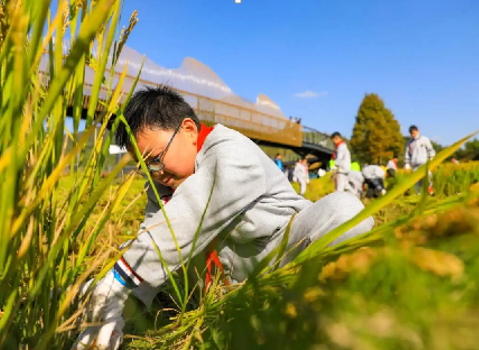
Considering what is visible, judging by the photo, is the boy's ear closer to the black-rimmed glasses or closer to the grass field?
the black-rimmed glasses

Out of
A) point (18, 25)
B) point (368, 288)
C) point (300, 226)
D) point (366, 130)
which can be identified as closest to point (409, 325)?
point (368, 288)

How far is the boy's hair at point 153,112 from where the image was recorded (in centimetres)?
144

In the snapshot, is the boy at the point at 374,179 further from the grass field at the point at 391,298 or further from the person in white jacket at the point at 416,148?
the grass field at the point at 391,298

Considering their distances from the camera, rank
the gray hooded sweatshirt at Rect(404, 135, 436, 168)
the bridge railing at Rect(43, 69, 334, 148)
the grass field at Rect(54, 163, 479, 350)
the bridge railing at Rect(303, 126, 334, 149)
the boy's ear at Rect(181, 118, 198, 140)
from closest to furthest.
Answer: the grass field at Rect(54, 163, 479, 350), the boy's ear at Rect(181, 118, 198, 140), the gray hooded sweatshirt at Rect(404, 135, 436, 168), the bridge railing at Rect(43, 69, 334, 148), the bridge railing at Rect(303, 126, 334, 149)

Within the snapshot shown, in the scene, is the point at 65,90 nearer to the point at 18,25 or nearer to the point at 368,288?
the point at 18,25

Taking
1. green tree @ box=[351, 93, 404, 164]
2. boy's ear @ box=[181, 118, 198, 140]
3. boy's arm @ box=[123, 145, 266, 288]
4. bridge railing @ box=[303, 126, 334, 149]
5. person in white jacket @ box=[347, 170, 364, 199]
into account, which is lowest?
boy's arm @ box=[123, 145, 266, 288]

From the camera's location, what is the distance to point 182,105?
5.43 ft

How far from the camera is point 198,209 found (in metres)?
A: 1.12

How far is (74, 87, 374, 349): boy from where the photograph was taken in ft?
3.42

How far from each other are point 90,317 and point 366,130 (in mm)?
47465

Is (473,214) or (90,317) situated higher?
(473,214)

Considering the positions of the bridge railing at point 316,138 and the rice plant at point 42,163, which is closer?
the rice plant at point 42,163

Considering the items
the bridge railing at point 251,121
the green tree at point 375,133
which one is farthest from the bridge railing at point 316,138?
the green tree at point 375,133

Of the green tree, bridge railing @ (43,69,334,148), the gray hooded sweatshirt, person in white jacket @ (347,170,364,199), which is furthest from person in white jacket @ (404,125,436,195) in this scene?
the green tree
